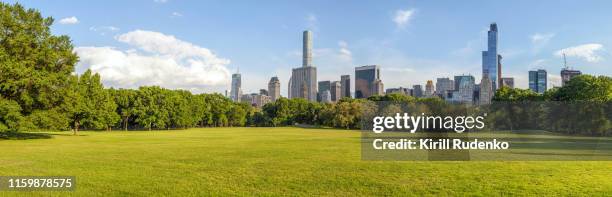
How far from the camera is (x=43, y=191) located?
13.2 m

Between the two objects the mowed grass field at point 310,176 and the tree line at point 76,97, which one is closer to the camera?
the mowed grass field at point 310,176

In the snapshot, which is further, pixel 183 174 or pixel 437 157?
pixel 437 157

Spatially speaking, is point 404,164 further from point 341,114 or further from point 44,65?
point 341,114

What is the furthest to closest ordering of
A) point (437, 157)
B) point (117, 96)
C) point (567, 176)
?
point (117, 96)
point (437, 157)
point (567, 176)

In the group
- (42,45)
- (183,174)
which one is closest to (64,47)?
(42,45)

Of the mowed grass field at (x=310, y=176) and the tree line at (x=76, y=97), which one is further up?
the tree line at (x=76, y=97)

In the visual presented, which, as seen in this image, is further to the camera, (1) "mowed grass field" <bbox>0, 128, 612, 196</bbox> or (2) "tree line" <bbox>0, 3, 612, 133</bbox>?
(2) "tree line" <bbox>0, 3, 612, 133</bbox>

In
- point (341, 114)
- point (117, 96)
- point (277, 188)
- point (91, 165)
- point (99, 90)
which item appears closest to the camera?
point (277, 188)

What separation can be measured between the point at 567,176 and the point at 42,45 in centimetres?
4237

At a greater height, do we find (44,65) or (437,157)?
(44,65)

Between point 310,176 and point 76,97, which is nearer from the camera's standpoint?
point 310,176

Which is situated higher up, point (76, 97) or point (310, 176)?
point (76, 97)

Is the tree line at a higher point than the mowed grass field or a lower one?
higher

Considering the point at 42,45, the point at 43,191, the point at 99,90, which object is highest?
the point at 42,45
